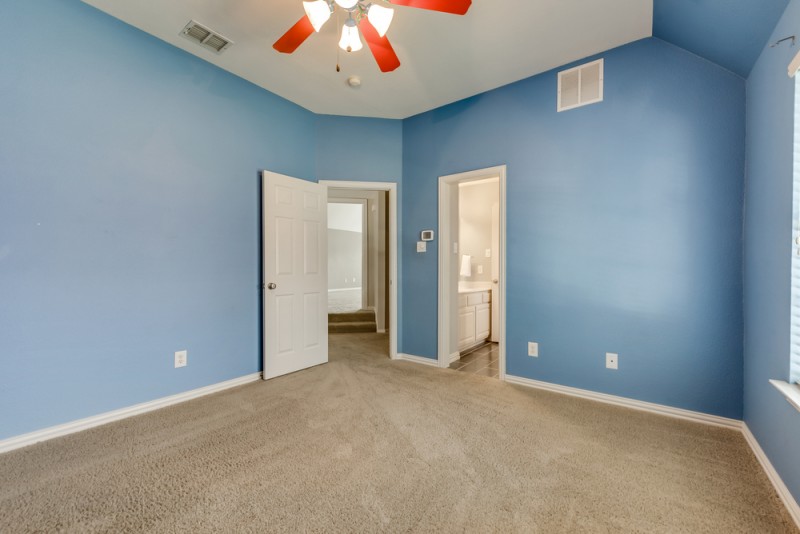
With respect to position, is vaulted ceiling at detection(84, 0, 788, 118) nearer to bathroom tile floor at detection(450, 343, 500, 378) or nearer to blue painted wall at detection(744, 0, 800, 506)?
blue painted wall at detection(744, 0, 800, 506)

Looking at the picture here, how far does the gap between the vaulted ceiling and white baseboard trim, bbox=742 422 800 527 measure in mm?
2313

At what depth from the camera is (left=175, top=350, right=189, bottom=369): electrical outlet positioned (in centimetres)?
274

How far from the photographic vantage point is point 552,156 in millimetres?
→ 3008

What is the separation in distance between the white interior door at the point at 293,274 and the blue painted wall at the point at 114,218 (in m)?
0.15

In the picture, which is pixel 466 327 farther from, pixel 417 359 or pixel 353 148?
pixel 353 148

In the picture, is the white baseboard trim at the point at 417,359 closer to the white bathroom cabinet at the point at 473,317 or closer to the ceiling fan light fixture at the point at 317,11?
the white bathroom cabinet at the point at 473,317

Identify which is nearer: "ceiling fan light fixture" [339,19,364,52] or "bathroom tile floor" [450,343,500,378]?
"ceiling fan light fixture" [339,19,364,52]

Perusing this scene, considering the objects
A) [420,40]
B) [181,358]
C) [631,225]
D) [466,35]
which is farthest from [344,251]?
[631,225]

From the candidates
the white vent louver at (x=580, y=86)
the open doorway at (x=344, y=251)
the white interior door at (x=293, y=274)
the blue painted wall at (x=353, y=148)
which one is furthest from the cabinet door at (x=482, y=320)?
the open doorway at (x=344, y=251)

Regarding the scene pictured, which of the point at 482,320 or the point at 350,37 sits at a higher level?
the point at 350,37

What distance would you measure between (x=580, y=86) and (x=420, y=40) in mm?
1399

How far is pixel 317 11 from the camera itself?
5.66ft

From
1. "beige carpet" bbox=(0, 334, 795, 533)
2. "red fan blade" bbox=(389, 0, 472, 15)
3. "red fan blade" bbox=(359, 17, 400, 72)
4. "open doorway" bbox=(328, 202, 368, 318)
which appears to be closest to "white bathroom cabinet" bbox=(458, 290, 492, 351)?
"beige carpet" bbox=(0, 334, 795, 533)

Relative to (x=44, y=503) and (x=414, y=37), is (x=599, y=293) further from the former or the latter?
(x=44, y=503)
